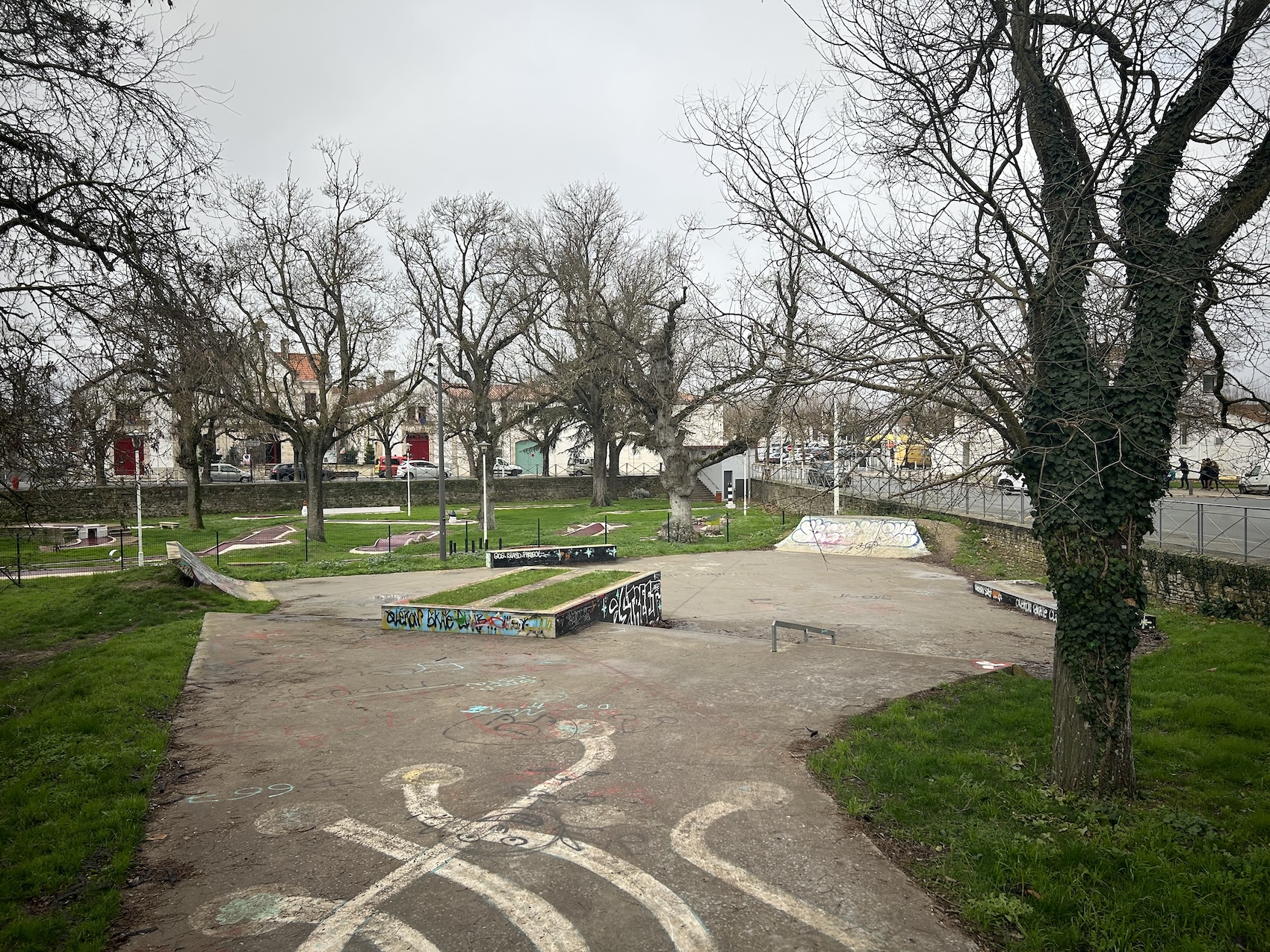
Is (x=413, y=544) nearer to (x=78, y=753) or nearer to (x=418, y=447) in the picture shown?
(x=418, y=447)

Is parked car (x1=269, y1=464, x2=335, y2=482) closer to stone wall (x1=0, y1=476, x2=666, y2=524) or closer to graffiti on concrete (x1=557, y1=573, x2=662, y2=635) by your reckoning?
stone wall (x1=0, y1=476, x2=666, y2=524)

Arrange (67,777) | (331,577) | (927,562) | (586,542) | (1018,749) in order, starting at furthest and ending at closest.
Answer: (586,542), (927,562), (331,577), (1018,749), (67,777)

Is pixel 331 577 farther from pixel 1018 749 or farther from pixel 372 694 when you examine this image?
pixel 1018 749

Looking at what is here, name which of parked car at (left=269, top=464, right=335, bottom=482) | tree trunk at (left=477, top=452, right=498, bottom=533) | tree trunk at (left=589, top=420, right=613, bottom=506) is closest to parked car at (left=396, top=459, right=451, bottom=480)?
parked car at (left=269, top=464, right=335, bottom=482)

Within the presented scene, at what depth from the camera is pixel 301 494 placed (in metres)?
44.1

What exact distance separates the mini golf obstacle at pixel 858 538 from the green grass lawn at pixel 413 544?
146cm

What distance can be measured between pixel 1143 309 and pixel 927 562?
20.4 metres

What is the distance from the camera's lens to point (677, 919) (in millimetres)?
4641

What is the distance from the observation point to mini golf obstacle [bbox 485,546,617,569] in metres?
23.2

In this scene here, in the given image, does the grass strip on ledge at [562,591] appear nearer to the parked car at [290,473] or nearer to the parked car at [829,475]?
the parked car at [829,475]

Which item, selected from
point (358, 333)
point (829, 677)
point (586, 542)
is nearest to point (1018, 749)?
point (829, 677)

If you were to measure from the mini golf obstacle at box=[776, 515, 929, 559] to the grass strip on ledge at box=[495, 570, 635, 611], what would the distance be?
11310 millimetres

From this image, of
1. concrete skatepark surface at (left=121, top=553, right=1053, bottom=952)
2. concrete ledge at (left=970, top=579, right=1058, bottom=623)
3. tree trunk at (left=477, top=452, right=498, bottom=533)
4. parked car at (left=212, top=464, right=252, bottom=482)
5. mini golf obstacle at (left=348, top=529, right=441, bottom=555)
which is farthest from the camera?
parked car at (left=212, top=464, right=252, bottom=482)

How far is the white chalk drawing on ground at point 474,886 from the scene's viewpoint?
177 inches
